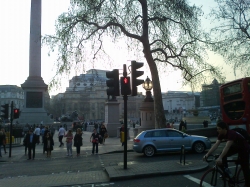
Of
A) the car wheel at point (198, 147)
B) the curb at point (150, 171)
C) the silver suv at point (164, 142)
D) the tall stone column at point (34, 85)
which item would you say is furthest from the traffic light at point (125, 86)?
the tall stone column at point (34, 85)

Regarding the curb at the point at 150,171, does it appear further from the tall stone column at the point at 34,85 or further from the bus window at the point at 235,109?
the tall stone column at the point at 34,85

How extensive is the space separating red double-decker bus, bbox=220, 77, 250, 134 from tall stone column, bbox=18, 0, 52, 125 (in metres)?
28.8

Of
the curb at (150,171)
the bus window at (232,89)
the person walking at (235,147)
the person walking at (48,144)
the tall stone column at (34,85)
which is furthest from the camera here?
the tall stone column at (34,85)

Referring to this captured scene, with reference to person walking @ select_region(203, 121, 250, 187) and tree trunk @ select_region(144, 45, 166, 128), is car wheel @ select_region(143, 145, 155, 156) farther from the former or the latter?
person walking @ select_region(203, 121, 250, 187)

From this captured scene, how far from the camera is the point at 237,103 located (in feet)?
50.1

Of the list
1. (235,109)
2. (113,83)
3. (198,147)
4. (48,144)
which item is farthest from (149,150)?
(48,144)

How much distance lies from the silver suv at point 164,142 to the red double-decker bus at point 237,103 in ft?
6.90

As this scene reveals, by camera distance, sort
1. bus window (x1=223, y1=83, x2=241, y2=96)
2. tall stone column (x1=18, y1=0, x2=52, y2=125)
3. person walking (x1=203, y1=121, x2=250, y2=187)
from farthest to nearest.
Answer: tall stone column (x1=18, y1=0, x2=52, y2=125) → bus window (x1=223, y1=83, x2=241, y2=96) → person walking (x1=203, y1=121, x2=250, y2=187)

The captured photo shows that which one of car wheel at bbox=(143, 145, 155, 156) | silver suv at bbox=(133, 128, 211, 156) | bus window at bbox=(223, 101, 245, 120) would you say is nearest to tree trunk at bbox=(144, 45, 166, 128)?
silver suv at bbox=(133, 128, 211, 156)

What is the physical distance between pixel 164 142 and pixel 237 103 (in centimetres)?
429

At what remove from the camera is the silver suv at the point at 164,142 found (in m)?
16.4

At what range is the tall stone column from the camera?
39969 millimetres

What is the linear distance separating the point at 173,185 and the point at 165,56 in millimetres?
15379

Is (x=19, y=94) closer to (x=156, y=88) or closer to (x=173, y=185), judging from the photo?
(x=156, y=88)
